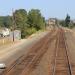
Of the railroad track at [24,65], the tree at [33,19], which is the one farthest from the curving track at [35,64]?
the tree at [33,19]

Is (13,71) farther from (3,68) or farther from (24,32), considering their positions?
(24,32)

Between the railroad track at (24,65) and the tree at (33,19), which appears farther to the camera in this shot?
the tree at (33,19)

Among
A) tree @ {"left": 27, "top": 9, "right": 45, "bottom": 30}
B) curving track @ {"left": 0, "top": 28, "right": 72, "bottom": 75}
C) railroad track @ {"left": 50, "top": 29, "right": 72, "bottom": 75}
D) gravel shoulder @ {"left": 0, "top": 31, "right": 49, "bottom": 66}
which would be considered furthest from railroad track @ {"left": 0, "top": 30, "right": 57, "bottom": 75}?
tree @ {"left": 27, "top": 9, "right": 45, "bottom": 30}

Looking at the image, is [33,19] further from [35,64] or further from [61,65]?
[61,65]

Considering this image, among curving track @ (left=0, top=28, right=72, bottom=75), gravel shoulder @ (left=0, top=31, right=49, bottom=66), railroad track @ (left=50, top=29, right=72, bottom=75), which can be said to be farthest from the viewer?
gravel shoulder @ (left=0, top=31, right=49, bottom=66)

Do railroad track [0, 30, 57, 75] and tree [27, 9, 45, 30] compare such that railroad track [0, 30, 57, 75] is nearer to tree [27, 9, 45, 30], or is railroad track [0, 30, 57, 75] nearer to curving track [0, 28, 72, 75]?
curving track [0, 28, 72, 75]

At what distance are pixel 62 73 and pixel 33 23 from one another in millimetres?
95497

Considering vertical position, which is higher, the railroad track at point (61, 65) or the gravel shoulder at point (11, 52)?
the railroad track at point (61, 65)

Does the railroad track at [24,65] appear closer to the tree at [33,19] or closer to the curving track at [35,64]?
the curving track at [35,64]

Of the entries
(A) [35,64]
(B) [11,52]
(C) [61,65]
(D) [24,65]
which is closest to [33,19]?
(B) [11,52]

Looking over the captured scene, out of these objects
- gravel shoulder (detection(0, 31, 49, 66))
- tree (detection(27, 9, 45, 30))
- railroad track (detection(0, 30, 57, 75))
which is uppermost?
tree (detection(27, 9, 45, 30))

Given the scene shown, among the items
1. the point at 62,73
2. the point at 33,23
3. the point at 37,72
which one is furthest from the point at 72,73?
the point at 33,23

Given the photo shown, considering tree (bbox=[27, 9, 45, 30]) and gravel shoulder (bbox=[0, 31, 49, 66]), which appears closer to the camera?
gravel shoulder (bbox=[0, 31, 49, 66])

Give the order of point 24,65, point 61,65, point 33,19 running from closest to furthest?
1. point 61,65
2. point 24,65
3. point 33,19
